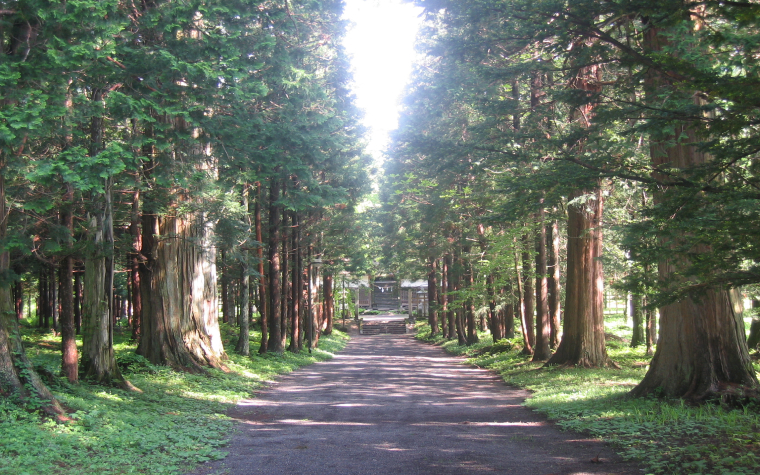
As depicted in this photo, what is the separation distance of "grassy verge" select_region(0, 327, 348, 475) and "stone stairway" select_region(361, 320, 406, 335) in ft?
121

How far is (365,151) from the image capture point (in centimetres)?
2947

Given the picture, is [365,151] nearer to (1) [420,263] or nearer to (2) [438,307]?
(2) [438,307]

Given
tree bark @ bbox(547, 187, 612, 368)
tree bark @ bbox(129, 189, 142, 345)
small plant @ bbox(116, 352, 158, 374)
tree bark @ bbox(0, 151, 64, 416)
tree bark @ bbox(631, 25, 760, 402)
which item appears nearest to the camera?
tree bark @ bbox(0, 151, 64, 416)

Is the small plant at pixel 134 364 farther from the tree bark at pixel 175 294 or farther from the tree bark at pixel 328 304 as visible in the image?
the tree bark at pixel 328 304

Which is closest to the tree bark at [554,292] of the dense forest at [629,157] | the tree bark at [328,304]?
the dense forest at [629,157]

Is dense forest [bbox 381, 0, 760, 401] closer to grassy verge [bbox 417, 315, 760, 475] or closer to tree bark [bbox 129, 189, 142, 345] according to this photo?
grassy verge [bbox 417, 315, 760, 475]

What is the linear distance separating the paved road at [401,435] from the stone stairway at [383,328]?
113 feet

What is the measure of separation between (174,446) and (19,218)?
5.46m

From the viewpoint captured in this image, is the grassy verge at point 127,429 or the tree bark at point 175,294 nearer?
the grassy verge at point 127,429

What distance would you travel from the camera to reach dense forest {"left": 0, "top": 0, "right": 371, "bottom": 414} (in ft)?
24.1

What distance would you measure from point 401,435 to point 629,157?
7.35 meters

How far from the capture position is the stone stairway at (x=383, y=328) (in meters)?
49.6

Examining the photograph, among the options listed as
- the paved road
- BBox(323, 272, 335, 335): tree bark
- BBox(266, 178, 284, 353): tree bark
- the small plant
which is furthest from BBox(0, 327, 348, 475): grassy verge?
BBox(323, 272, 335, 335): tree bark

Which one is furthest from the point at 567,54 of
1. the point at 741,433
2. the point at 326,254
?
the point at 326,254
